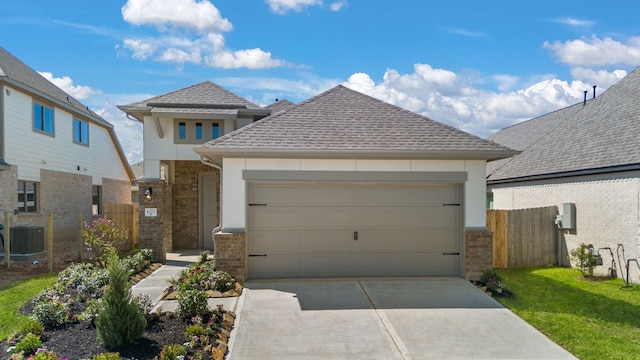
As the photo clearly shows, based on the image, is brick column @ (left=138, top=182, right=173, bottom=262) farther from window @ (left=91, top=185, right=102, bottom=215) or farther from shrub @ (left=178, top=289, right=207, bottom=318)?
window @ (left=91, top=185, right=102, bottom=215)

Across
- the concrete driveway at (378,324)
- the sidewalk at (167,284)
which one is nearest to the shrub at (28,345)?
the sidewalk at (167,284)

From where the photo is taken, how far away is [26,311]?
716cm

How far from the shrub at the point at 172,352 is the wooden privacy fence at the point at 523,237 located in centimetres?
889

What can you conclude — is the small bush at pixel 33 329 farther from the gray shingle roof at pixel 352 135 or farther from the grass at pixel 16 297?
the gray shingle roof at pixel 352 135

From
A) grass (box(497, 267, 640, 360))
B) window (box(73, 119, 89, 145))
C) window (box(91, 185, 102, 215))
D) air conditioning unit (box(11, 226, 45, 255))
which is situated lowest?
grass (box(497, 267, 640, 360))

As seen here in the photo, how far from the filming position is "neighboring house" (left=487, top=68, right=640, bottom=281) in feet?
33.0

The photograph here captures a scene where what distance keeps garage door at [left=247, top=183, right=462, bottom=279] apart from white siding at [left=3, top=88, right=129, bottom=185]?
9422 millimetres

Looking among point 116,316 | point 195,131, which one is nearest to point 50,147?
point 195,131

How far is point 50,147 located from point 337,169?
40.2ft

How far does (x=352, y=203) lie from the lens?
9547mm

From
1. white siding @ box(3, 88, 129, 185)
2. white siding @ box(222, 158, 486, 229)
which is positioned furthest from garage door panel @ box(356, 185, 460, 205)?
white siding @ box(3, 88, 129, 185)

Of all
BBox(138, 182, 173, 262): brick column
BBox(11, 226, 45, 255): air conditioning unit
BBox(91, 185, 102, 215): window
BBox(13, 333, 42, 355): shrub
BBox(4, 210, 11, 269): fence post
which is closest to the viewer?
BBox(13, 333, 42, 355): shrub

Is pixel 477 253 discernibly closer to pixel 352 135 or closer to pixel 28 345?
pixel 352 135

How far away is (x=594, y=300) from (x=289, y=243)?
6.30 metres
